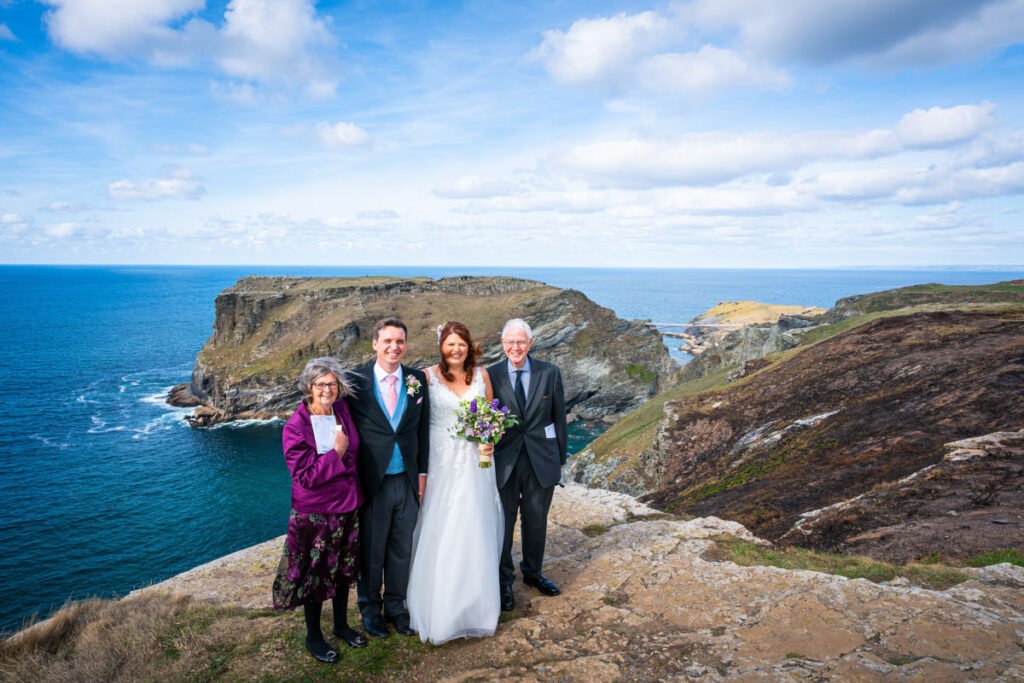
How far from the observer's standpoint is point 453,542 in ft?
22.2

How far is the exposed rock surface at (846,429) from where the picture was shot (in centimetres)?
1284

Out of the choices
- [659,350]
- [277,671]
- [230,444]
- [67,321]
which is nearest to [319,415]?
[277,671]

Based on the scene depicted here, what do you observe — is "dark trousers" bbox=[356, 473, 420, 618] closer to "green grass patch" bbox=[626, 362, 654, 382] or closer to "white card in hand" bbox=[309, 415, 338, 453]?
"white card in hand" bbox=[309, 415, 338, 453]

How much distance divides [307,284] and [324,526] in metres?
115

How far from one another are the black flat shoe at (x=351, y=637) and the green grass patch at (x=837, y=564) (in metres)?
5.91

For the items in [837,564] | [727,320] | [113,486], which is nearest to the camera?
[837,564]

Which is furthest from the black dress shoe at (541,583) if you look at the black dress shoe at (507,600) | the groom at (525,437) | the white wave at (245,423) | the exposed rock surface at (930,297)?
the white wave at (245,423)

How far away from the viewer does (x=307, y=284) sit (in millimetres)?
112625

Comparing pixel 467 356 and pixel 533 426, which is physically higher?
pixel 467 356

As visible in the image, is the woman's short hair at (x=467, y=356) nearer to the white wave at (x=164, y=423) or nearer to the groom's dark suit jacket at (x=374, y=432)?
the groom's dark suit jacket at (x=374, y=432)

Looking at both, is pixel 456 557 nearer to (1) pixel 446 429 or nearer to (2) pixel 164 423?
(1) pixel 446 429

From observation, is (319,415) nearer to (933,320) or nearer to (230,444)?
(933,320)

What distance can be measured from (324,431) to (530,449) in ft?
9.44

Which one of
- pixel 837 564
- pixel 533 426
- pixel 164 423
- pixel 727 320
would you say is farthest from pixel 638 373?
pixel 727 320
